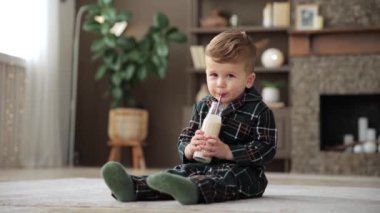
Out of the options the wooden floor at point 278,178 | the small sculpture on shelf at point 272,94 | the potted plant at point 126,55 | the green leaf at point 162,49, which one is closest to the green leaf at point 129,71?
the potted plant at point 126,55

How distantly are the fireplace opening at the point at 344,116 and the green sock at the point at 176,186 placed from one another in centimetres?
362

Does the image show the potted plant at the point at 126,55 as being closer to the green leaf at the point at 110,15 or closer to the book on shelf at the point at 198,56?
the green leaf at the point at 110,15

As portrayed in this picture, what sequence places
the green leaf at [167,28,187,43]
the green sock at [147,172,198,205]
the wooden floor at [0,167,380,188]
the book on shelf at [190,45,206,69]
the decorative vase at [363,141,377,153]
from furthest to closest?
1. the book on shelf at [190,45,206,69]
2. the green leaf at [167,28,187,43]
3. the decorative vase at [363,141,377,153]
4. the wooden floor at [0,167,380,188]
5. the green sock at [147,172,198,205]

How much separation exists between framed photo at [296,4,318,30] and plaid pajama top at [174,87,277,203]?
3.28m

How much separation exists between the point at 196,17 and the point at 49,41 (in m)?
1.35

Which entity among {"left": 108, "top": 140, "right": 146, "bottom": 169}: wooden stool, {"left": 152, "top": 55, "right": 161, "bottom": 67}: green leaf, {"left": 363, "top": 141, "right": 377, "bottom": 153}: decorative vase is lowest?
{"left": 108, "top": 140, "right": 146, "bottom": 169}: wooden stool

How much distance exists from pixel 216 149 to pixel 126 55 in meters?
3.44

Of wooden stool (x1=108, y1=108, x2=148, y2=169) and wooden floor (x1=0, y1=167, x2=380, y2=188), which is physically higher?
wooden stool (x1=108, y1=108, x2=148, y2=169)

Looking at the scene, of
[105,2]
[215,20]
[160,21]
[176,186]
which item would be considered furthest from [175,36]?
[176,186]

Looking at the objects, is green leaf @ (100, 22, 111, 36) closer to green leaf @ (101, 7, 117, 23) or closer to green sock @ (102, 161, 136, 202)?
green leaf @ (101, 7, 117, 23)

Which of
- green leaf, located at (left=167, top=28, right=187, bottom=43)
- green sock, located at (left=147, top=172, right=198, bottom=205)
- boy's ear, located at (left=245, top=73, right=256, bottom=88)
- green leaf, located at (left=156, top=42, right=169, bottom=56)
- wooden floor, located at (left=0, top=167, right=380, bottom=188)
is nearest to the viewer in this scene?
green sock, located at (left=147, top=172, right=198, bottom=205)

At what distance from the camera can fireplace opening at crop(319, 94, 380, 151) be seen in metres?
4.84

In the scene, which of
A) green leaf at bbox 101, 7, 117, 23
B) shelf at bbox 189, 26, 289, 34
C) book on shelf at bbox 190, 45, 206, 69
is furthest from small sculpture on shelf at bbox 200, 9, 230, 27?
green leaf at bbox 101, 7, 117, 23

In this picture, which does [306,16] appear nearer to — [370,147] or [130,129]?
[370,147]
